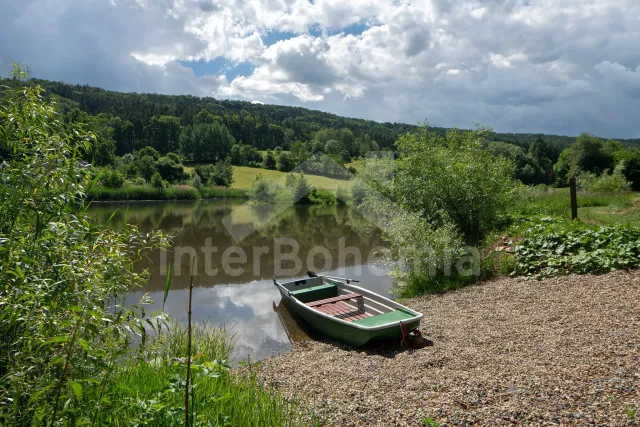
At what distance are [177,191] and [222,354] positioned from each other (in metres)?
45.7

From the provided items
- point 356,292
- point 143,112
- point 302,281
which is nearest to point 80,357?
point 356,292

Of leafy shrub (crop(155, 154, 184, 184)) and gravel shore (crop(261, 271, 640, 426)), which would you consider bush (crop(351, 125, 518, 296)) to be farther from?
leafy shrub (crop(155, 154, 184, 184))

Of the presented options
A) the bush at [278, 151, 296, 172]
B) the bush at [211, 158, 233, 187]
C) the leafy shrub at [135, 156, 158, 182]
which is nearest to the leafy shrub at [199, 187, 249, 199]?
the bush at [211, 158, 233, 187]

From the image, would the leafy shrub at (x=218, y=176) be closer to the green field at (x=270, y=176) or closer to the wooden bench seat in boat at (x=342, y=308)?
the green field at (x=270, y=176)

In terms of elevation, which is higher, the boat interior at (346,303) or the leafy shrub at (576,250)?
the leafy shrub at (576,250)

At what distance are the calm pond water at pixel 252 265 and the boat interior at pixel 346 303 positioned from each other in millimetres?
681

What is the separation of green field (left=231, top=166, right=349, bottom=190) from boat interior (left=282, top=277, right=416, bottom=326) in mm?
33378

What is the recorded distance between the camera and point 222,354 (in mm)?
6781

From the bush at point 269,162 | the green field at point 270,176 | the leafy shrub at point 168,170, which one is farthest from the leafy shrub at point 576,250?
the bush at point 269,162

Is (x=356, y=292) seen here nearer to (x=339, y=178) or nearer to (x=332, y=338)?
(x=332, y=338)

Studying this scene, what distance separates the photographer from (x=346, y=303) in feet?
30.1

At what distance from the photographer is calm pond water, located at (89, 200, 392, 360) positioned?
934 centimetres

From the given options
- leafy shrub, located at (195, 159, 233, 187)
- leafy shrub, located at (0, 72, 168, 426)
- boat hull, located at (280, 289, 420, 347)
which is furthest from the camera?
leafy shrub, located at (195, 159, 233, 187)

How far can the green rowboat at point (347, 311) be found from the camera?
666 centimetres
